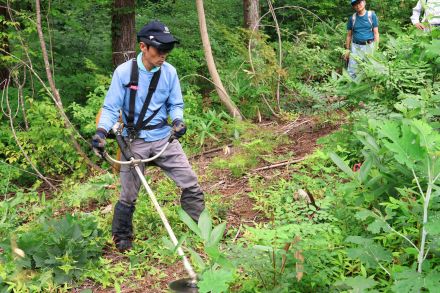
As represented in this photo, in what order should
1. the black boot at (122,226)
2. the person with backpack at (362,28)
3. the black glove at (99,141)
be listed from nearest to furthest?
1. the black glove at (99,141)
2. the black boot at (122,226)
3. the person with backpack at (362,28)

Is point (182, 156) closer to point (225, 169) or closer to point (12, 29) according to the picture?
point (225, 169)

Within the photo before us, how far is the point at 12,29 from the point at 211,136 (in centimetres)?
503

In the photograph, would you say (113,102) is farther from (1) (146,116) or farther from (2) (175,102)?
(2) (175,102)

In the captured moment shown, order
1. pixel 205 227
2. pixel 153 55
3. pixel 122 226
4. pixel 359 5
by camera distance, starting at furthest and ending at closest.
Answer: pixel 359 5 < pixel 122 226 < pixel 153 55 < pixel 205 227

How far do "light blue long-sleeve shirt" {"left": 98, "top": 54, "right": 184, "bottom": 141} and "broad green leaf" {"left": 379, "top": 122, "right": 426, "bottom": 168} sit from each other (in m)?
2.41

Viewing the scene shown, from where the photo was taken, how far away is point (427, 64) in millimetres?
5273

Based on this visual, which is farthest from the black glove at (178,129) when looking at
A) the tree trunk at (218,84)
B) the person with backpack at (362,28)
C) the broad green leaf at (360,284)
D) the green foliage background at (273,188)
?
the person with backpack at (362,28)

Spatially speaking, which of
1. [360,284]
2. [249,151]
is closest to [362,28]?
[249,151]

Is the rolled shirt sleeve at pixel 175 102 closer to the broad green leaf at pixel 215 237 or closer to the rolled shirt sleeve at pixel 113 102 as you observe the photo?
the rolled shirt sleeve at pixel 113 102

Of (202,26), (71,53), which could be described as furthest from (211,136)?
(71,53)

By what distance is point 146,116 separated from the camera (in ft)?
16.0

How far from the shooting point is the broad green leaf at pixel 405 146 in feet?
9.52

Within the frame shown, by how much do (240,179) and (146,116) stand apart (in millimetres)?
1987

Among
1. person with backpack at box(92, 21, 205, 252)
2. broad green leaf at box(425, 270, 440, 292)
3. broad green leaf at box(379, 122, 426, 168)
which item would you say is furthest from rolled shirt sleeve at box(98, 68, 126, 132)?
broad green leaf at box(425, 270, 440, 292)
